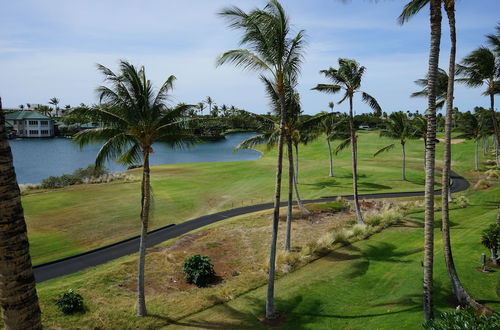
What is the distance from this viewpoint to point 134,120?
54.0 feet

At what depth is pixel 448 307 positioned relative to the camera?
14.0 meters

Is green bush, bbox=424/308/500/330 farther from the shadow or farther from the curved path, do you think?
the shadow

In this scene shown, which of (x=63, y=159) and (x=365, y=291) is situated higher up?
(x=63, y=159)

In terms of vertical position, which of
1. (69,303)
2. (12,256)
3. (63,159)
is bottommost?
(69,303)

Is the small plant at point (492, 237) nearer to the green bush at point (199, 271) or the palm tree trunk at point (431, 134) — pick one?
the palm tree trunk at point (431, 134)

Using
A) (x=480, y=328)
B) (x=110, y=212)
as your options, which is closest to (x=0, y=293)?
(x=480, y=328)

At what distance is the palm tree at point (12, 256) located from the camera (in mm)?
5344

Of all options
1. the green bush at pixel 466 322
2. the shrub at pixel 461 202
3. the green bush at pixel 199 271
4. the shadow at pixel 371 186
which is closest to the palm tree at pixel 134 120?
the green bush at pixel 199 271

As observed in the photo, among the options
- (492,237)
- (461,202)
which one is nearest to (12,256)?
(492,237)

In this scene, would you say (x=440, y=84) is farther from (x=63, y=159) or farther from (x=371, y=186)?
(x=63, y=159)

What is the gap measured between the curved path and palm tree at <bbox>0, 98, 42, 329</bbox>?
59.5 ft

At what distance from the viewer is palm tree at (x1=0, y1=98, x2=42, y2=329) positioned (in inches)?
210

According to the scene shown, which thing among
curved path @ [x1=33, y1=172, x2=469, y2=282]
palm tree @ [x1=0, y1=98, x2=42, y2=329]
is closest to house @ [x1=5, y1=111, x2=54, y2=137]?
curved path @ [x1=33, y1=172, x2=469, y2=282]

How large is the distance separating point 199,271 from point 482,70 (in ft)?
64.8
